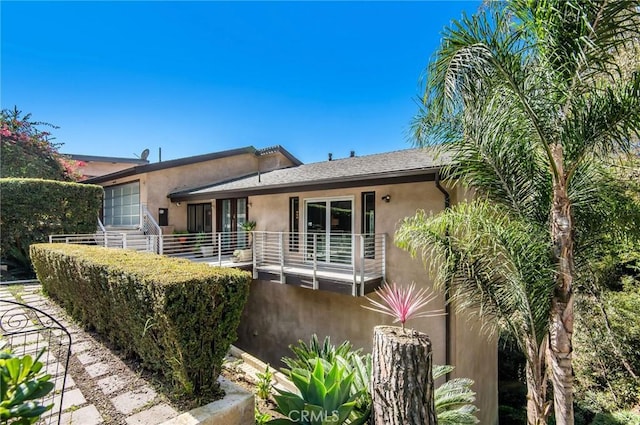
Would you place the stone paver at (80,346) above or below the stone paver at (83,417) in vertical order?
above

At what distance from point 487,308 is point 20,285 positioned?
1367 centimetres

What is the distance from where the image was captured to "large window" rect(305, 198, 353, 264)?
9.33 meters

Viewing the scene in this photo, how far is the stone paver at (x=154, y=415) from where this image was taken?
3.20m

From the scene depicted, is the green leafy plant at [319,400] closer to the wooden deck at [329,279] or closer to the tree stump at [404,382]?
the tree stump at [404,382]

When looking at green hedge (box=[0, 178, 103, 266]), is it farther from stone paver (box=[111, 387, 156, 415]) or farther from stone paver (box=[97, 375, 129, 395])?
stone paver (box=[111, 387, 156, 415])

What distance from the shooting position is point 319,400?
335 centimetres

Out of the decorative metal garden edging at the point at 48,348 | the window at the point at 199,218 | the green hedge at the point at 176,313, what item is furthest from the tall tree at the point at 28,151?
the green hedge at the point at 176,313

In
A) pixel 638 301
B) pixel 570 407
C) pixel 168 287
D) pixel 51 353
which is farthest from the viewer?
pixel 638 301

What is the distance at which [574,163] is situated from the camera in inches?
156

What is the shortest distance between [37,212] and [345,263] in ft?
40.5

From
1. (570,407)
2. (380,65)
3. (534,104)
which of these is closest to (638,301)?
(570,407)

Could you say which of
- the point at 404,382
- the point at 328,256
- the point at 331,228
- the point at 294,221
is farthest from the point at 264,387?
the point at 294,221

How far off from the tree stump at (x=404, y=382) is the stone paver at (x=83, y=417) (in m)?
3.08

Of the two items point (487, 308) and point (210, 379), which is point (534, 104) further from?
point (210, 379)
